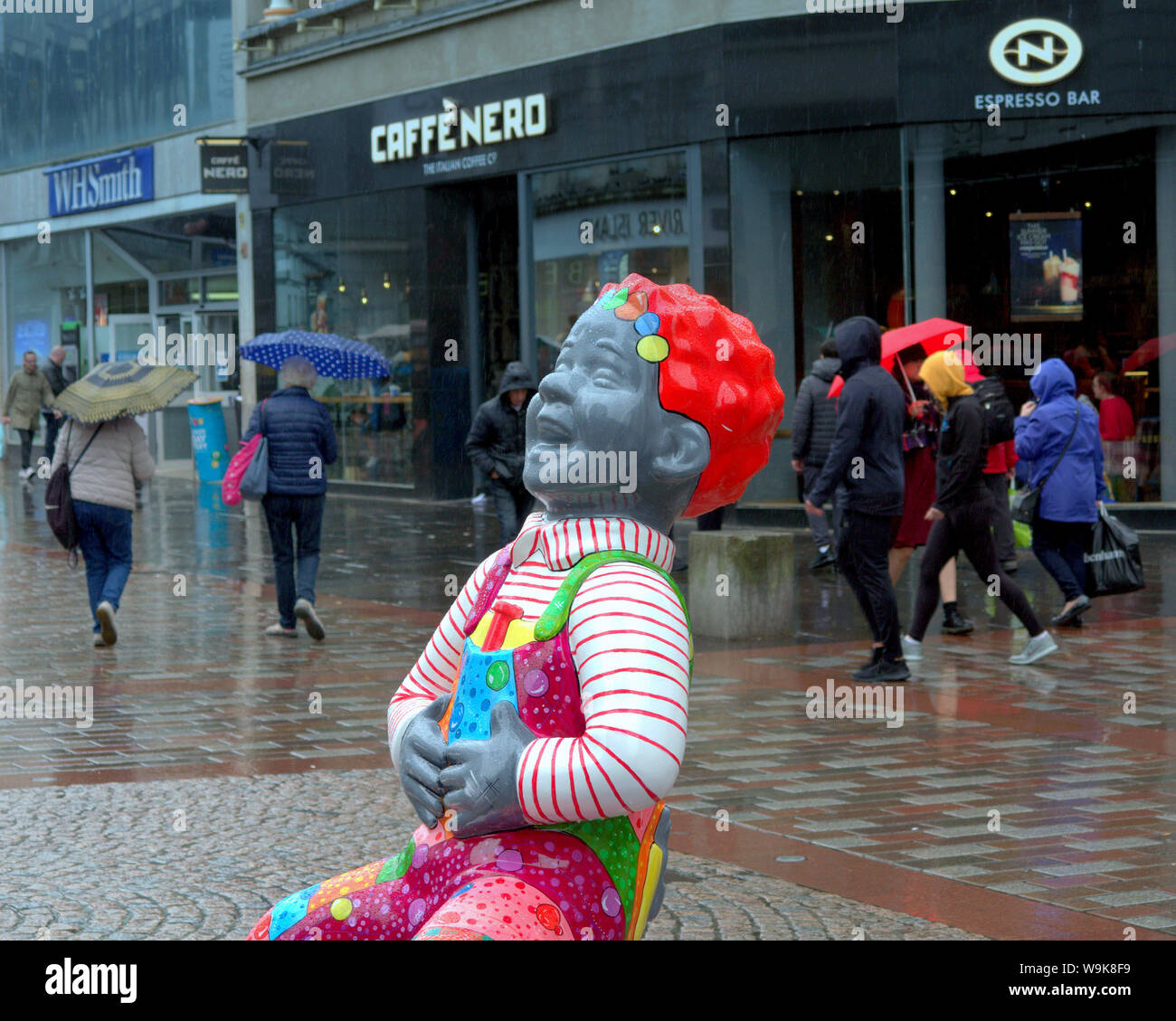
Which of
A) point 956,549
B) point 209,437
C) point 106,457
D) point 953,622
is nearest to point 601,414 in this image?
point 956,549

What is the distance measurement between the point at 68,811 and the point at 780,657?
4.71 metres

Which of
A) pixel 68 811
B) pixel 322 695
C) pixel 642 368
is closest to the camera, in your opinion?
pixel 642 368

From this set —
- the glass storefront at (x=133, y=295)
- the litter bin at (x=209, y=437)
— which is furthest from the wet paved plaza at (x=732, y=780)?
the glass storefront at (x=133, y=295)

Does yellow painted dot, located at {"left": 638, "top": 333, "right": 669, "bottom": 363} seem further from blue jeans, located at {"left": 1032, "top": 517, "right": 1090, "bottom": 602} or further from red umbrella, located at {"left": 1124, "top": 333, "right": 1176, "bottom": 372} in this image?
red umbrella, located at {"left": 1124, "top": 333, "right": 1176, "bottom": 372}

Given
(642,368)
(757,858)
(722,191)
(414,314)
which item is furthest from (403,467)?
(642,368)

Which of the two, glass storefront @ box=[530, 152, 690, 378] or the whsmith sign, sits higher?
the whsmith sign

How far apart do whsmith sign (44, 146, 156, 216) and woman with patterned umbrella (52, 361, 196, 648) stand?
63.9ft

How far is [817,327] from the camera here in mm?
17750

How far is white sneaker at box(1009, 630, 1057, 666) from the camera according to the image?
927 centimetres

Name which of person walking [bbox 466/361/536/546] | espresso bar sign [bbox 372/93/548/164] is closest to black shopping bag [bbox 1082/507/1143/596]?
person walking [bbox 466/361/536/546]

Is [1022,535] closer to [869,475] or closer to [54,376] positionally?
[869,475]
